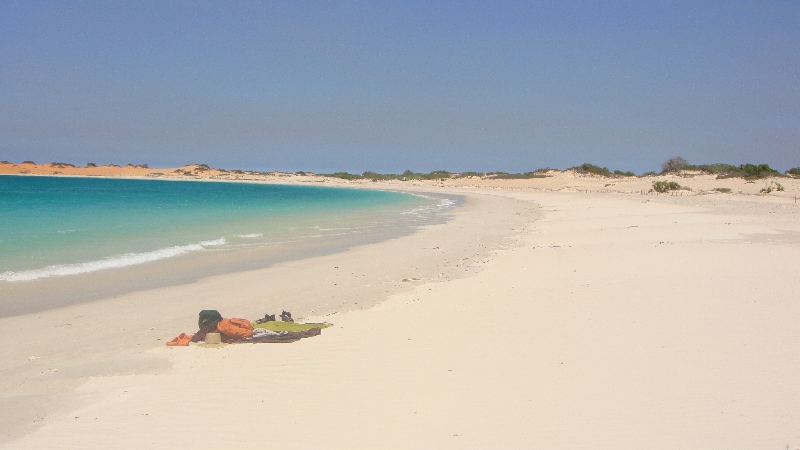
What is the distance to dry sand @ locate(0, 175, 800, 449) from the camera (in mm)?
4066

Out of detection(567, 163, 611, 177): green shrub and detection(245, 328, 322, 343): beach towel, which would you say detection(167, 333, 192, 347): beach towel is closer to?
detection(245, 328, 322, 343): beach towel

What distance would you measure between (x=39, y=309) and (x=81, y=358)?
9.39 feet

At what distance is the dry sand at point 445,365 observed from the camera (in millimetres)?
4066

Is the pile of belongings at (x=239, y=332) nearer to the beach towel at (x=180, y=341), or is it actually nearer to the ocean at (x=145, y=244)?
the beach towel at (x=180, y=341)

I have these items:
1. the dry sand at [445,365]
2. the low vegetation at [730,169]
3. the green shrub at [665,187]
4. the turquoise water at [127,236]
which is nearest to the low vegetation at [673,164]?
the low vegetation at [730,169]

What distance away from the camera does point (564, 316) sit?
23.0ft

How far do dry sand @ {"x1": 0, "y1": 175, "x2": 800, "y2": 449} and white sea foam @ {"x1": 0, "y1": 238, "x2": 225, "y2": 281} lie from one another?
2845 mm

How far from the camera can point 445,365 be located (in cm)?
536

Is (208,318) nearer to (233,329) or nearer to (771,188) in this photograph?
(233,329)

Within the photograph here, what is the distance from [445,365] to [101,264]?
9.63 metres

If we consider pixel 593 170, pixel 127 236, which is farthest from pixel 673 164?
pixel 127 236

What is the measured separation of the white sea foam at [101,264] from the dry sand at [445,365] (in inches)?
112

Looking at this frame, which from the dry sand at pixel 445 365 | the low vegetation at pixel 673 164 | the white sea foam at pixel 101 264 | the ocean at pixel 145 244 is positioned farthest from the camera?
the low vegetation at pixel 673 164

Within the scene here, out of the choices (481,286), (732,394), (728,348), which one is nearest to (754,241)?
(481,286)
